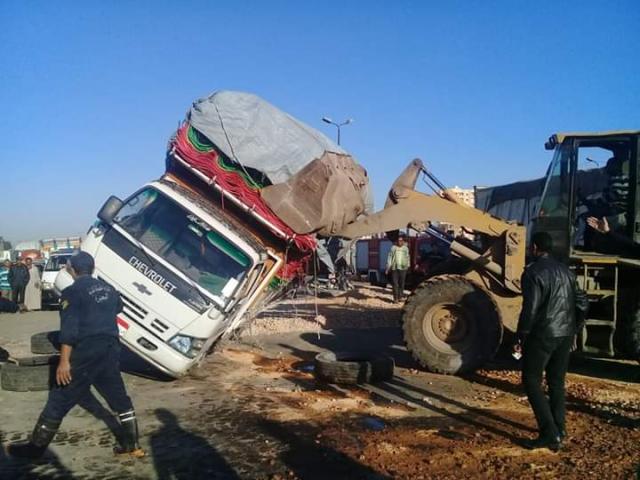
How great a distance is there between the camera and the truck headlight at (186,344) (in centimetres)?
650

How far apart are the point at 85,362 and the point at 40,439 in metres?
0.71

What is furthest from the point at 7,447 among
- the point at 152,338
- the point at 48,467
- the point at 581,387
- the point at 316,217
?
the point at 581,387

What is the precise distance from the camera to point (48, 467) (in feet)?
14.6

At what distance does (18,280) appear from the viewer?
16.7 meters

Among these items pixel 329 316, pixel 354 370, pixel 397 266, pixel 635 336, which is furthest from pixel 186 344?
pixel 397 266

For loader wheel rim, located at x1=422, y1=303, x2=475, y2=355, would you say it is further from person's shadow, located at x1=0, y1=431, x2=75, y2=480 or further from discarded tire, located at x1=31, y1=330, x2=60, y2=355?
discarded tire, located at x1=31, y1=330, x2=60, y2=355

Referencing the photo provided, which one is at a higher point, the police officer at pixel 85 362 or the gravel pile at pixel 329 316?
the police officer at pixel 85 362

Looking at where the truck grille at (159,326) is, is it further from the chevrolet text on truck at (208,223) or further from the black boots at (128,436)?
the black boots at (128,436)

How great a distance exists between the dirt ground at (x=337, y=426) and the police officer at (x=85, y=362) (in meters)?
0.22

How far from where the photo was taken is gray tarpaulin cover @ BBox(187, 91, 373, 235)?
6648 mm

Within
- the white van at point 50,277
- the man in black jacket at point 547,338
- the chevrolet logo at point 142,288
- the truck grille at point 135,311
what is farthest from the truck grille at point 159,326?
the white van at point 50,277

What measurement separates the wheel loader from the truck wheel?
0.01m

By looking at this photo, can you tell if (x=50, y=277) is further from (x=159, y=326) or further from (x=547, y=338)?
(x=547, y=338)

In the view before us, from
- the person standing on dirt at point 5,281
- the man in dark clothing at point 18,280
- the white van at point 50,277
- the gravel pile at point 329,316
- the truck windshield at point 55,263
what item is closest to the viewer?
the gravel pile at point 329,316
